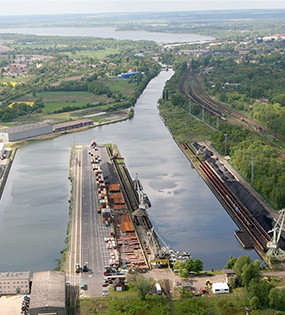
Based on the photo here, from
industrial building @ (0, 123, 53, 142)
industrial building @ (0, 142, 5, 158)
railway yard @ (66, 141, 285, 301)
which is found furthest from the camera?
industrial building @ (0, 123, 53, 142)

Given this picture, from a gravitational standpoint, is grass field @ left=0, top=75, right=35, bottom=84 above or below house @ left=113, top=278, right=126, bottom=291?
above

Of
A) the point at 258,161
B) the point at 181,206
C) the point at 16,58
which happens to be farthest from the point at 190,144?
the point at 16,58

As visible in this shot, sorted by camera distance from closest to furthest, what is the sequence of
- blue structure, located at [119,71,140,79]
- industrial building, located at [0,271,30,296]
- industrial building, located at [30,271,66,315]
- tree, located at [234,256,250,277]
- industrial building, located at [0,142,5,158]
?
industrial building, located at [30,271,66,315], industrial building, located at [0,271,30,296], tree, located at [234,256,250,277], industrial building, located at [0,142,5,158], blue structure, located at [119,71,140,79]

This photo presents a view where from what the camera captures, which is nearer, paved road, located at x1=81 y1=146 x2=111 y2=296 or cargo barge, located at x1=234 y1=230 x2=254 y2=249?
paved road, located at x1=81 y1=146 x2=111 y2=296

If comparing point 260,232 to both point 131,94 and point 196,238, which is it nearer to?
point 196,238

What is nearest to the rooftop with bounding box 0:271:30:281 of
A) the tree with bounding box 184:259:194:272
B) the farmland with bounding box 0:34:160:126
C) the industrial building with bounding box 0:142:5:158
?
the tree with bounding box 184:259:194:272

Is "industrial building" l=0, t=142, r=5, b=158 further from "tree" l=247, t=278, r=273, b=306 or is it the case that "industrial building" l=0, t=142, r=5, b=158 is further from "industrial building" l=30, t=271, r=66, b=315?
"tree" l=247, t=278, r=273, b=306

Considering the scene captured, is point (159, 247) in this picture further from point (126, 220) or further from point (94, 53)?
point (94, 53)
